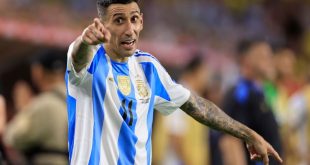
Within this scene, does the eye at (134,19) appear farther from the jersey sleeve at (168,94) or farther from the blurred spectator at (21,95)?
the blurred spectator at (21,95)

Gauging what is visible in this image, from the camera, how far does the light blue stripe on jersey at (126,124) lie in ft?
17.4

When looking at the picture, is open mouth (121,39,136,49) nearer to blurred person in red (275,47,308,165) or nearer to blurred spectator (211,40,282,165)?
blurred spectator (211,40,282,165)

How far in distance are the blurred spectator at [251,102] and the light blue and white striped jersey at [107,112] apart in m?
3.00

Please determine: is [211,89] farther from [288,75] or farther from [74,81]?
[74,81]

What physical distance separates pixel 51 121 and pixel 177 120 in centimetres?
162

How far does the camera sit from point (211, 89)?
1291 cm

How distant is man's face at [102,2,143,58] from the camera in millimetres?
5234

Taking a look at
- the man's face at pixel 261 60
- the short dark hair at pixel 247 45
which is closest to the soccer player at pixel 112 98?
the man's face at pixel 261 60

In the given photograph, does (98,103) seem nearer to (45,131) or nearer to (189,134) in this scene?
(45,131)

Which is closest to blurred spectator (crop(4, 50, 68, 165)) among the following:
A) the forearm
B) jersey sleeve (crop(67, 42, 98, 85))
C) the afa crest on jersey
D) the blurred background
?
the blurred background

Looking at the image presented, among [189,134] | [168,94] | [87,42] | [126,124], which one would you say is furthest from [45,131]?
[87,42]

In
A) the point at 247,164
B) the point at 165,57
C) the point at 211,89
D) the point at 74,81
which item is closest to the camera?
the point at 74,81

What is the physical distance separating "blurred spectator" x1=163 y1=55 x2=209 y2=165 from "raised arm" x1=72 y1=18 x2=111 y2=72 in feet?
18.3

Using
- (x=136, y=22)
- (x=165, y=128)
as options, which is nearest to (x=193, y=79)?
(x=165, y=128)
